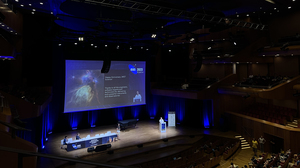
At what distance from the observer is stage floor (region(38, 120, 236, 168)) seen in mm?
10219

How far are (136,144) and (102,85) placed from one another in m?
5.54

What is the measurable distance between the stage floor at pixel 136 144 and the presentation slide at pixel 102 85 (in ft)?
6.63

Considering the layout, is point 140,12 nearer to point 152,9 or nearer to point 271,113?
point 152,9

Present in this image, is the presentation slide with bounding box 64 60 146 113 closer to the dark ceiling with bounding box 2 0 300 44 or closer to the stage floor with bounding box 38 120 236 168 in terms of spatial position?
the stage floor with bounding box 38 120 236 168

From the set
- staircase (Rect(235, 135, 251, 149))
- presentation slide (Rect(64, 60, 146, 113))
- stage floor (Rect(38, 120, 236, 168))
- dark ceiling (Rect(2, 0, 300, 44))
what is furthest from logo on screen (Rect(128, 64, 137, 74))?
staircase (Rect(235, 135, 251, 149))

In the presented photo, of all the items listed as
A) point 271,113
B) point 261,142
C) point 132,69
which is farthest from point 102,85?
point 271,113

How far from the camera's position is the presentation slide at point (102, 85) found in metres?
13.8

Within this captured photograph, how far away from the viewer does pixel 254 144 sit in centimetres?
1154

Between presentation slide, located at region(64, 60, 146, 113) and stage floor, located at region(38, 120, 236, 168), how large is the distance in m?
2.02

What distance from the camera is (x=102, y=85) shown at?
14.9 metres

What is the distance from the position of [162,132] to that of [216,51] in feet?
28.7

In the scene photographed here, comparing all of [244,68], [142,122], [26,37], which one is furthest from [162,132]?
[26,37]

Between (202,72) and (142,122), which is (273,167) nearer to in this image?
(142,122)

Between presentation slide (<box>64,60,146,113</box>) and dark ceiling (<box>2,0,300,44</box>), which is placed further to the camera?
presentation slide (<box>64,60,146,113</box>)
